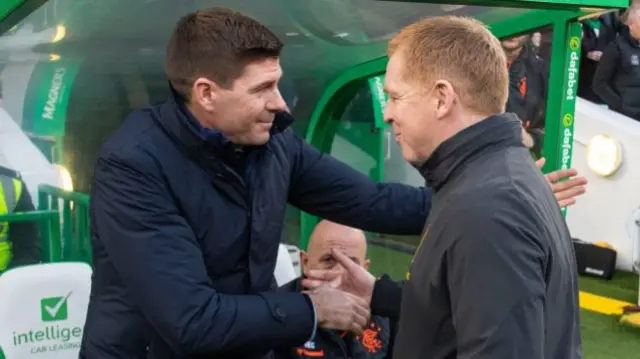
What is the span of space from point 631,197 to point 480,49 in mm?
5920

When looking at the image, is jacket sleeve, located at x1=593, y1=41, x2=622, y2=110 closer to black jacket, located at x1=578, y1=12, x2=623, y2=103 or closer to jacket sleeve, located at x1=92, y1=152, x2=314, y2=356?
black jacket, located at x1=578, y1=12, x2=623, y2=103

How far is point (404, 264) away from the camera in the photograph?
Answer: 4938 millimetres

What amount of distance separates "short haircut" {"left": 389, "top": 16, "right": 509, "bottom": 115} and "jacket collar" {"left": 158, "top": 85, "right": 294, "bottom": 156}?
55cm

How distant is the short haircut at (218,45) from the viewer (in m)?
1.89

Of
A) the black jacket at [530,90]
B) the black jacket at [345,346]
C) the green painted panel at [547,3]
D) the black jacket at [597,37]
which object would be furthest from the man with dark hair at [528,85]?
the black jacket at [597,37]

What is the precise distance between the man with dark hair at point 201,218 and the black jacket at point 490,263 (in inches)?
16.8

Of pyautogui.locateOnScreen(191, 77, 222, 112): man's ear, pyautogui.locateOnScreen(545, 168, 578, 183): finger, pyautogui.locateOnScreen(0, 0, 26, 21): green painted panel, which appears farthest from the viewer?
pyautogui.locateOnScreen(545, 168, 578, 183): finger

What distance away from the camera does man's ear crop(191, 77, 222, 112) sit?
1.93m

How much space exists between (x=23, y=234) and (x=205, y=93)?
2.15 meters

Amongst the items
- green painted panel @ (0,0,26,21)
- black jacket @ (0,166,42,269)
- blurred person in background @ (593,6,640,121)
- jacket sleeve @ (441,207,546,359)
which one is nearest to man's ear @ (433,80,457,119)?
jacket sleeve @ (441,207,546,359)

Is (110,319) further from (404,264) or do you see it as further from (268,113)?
(404,264)

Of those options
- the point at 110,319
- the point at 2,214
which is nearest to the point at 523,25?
the point at 110,319

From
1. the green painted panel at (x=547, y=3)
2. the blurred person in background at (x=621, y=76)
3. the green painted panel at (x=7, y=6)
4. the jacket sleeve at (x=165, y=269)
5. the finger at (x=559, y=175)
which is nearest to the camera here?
the jacket sleeve at (x=165, y=269)

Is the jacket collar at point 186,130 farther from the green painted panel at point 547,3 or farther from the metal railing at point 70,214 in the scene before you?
the metal railing at point 70,214
